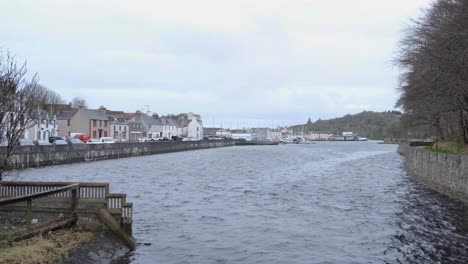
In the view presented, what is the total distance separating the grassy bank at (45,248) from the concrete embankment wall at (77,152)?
509 inches

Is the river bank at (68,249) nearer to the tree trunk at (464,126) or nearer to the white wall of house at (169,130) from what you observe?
the tree trunk at (464,126)

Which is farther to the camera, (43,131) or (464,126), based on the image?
(43,131)

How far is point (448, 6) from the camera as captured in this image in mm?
30469

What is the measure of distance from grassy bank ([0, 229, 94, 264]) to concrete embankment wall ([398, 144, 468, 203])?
1982 cm

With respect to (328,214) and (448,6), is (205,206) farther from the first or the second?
(448,6)

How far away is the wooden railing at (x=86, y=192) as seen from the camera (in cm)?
1373

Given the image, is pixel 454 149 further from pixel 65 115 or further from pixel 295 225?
pixel 65 115

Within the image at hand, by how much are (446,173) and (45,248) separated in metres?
24.9

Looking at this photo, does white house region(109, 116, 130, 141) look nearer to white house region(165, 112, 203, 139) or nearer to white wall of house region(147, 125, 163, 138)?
white wall of house region(147, 125, 163, 138)

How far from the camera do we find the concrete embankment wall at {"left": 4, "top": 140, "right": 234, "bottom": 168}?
149 ft

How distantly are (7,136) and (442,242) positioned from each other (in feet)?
44.8

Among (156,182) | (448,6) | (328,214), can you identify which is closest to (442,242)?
(328,214)

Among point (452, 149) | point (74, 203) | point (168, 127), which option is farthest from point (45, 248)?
point (168, 127)

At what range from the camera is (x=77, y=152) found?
190 ft
